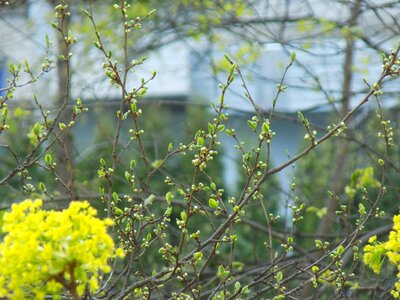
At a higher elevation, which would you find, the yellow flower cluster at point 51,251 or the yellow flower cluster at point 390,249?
the yellow flower cluster at point 51,251

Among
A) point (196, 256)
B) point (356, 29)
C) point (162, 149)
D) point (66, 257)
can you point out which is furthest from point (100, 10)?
point (66, 257)

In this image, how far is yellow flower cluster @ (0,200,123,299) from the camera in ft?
6.54

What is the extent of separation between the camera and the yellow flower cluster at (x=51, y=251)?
6.54ft

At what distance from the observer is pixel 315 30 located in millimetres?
7461

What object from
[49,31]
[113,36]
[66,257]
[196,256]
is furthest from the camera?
[49,31]

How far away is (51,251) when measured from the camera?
198 cm

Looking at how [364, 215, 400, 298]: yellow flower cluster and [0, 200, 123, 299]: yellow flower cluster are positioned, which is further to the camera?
[364, 215, 400, 298]: yellow flower cluster

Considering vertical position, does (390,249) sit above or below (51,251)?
below

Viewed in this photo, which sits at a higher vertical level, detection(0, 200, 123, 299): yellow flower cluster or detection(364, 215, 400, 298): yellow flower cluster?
detection(0, 200, 123, 299): yellow flower cluster

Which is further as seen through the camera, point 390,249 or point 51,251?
point 390,249

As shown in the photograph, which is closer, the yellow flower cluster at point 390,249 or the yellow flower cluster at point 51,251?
the yellow flower cluster at point 51,251

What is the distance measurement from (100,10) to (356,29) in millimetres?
2943

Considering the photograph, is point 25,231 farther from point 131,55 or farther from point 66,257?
point 131,55

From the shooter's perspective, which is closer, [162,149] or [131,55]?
[131,55]
